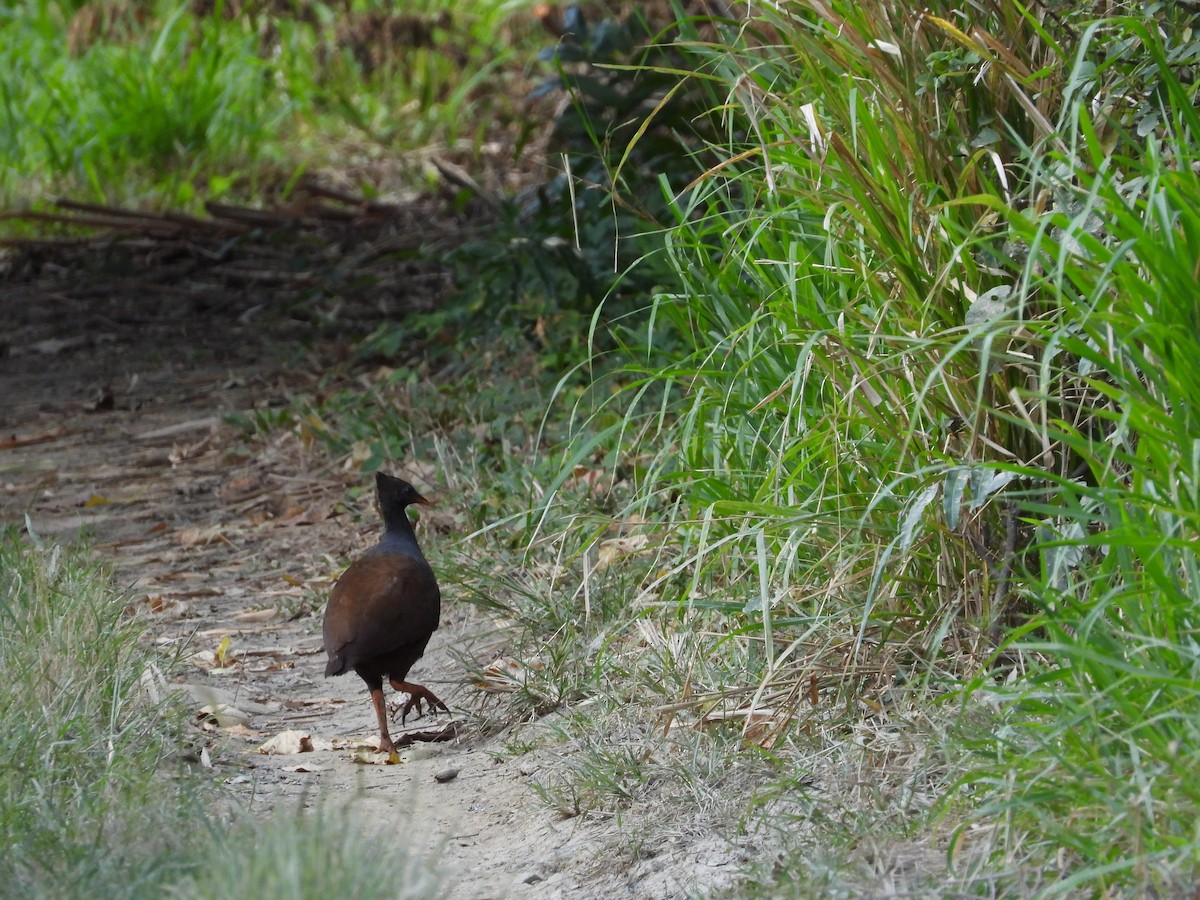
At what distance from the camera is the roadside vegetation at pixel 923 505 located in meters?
2.40

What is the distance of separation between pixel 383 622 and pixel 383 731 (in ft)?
0.88

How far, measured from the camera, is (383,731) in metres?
3.74

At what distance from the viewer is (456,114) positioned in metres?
11.9

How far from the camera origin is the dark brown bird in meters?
3.72

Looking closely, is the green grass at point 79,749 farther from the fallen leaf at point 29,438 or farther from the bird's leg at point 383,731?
the fallen leaf at point 29,438

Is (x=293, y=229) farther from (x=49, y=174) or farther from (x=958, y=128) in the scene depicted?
(x=958, y=128)

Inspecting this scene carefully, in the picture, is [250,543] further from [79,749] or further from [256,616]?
[79,749]

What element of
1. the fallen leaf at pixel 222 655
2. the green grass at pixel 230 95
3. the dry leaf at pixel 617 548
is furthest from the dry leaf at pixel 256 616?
the green grass at pixel 230 95

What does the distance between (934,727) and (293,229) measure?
7.45 m

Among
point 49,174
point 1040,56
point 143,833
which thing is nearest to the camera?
point 143,833

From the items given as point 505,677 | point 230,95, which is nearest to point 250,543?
point 505,677

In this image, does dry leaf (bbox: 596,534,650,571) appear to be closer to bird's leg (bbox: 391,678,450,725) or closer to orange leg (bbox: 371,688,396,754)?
bird's leg (bbox: 391,678,450,725)

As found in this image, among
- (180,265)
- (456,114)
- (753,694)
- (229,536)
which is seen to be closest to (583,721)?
(753,694)

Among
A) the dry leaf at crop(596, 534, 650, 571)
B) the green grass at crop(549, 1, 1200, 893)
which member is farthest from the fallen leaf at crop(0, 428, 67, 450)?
the green grass at crop(549, 1, 1200, 893)
